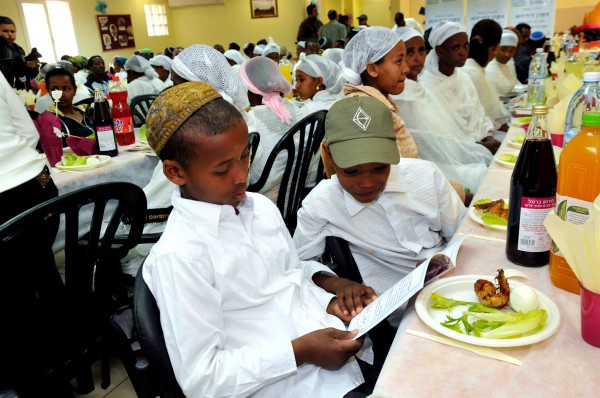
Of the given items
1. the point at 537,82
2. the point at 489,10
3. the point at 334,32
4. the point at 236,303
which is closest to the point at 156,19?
the point at 334,32

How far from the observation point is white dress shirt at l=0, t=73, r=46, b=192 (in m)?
1.82

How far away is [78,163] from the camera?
2.44 meters

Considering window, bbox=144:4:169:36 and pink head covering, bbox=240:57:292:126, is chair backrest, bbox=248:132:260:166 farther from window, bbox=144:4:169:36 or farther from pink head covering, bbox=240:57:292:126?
window, bbox=144:4:169:36

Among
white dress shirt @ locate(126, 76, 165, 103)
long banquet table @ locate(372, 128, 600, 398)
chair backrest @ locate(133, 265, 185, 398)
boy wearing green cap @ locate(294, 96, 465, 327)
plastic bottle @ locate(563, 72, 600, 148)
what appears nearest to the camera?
long banquet table @ locate(372, 128, 600, 398)

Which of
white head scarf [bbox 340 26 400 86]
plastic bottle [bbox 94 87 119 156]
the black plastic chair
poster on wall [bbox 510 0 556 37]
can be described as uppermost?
poster on wall [bbox 510 0 556 37]

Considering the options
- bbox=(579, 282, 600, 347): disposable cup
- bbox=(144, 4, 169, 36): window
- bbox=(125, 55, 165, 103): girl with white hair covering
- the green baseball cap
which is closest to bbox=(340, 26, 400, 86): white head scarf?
the green baseball cap

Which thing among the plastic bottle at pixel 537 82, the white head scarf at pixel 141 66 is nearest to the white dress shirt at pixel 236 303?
the plastic bottle at pixel 537 82

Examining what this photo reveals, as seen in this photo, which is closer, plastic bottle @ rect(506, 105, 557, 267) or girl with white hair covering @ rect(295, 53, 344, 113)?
plastic bottle @ rect(506, 105, 557, 267)

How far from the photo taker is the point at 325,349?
988 millimetres

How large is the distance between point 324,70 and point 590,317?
3859 millimetres

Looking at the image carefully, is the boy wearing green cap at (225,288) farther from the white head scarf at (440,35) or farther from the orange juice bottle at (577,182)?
the white head scarf at (440,35)

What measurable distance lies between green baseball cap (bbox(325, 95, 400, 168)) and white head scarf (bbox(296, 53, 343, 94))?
294cm

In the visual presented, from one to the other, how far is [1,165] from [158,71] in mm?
5088

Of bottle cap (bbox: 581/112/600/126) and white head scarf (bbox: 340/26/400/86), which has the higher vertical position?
white head scarf (bbox: 340/26/400/86)
